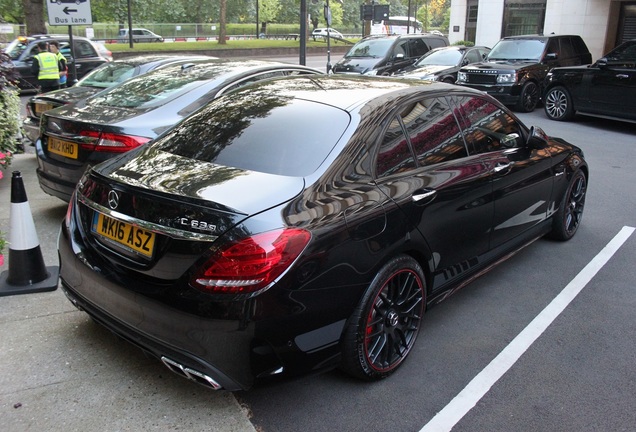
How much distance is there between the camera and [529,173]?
4.54 meters

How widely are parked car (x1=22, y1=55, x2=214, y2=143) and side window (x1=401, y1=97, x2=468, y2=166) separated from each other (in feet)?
13.5

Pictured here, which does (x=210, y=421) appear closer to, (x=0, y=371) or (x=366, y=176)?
(x=0, y=371)

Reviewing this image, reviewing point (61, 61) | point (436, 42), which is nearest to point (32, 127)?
point (61, 61)

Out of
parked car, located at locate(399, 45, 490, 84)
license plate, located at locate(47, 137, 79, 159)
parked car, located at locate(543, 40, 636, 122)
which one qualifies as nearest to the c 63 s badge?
license plate, located at locate(47, 137, 79, 159)

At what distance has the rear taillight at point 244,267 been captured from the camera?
2592 millimetres

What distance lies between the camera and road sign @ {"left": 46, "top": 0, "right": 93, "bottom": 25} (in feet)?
34.9

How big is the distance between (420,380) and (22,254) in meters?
2.83

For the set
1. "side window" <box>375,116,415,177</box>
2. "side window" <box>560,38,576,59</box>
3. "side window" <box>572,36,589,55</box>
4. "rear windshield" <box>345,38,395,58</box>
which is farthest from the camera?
"rear windshield" <box>345,38,395,58</box>

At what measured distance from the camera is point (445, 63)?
16.4 m

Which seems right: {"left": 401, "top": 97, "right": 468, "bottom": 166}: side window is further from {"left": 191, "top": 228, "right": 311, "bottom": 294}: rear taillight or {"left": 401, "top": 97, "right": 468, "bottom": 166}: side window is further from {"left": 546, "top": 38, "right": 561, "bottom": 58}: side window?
{"left": 546, "top": 38, "right": 561, "bottom": 58}: side window

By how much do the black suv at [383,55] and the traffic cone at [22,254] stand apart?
13.6 metres

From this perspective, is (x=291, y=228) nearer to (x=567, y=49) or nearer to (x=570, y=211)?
(x=570, y=211)

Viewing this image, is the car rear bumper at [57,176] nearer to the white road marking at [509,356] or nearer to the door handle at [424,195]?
the door handle at [424,195]

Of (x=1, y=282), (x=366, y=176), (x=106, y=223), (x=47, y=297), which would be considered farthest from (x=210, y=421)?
(x=1, y=282)
